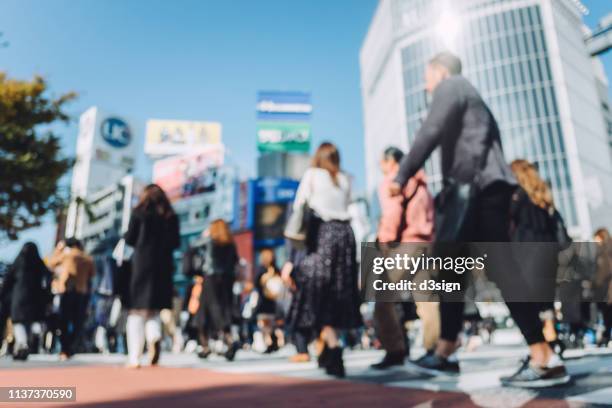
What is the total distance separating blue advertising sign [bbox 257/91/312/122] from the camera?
1852 inches

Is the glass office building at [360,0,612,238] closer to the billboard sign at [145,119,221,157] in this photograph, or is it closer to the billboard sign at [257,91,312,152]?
the billboard sign at [257,91,312,152]

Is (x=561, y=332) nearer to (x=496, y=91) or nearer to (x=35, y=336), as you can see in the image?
(x=35, y=336)

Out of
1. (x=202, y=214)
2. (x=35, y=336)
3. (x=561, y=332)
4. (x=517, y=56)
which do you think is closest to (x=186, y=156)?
(x=202, y=214)

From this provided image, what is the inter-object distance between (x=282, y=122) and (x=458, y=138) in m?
45.6

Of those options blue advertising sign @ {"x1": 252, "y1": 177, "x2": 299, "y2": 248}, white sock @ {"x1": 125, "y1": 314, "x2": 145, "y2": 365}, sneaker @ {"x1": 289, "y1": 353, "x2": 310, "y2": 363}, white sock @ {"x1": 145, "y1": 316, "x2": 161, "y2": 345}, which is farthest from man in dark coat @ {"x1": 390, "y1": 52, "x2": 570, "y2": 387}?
blue advertising sign @ {"x1": 252, "y1": 177, "x2": 299, "y2": 248}

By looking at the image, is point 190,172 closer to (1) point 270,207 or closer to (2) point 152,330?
(1) point 270,207

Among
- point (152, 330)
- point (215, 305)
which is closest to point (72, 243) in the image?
point (215, 305)

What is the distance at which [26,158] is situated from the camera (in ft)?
36.9

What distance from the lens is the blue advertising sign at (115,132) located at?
5728 centimetres

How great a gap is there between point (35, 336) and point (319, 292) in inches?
284

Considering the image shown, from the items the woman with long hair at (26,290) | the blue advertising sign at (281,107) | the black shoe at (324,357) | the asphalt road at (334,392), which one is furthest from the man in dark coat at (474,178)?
the blue advertising sign at (281,107)

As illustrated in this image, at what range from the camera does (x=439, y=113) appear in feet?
7.52

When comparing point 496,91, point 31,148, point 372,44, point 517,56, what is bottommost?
point 31,148

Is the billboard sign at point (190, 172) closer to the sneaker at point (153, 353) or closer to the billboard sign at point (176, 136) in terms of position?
the billboard sign at point (176, 136)
